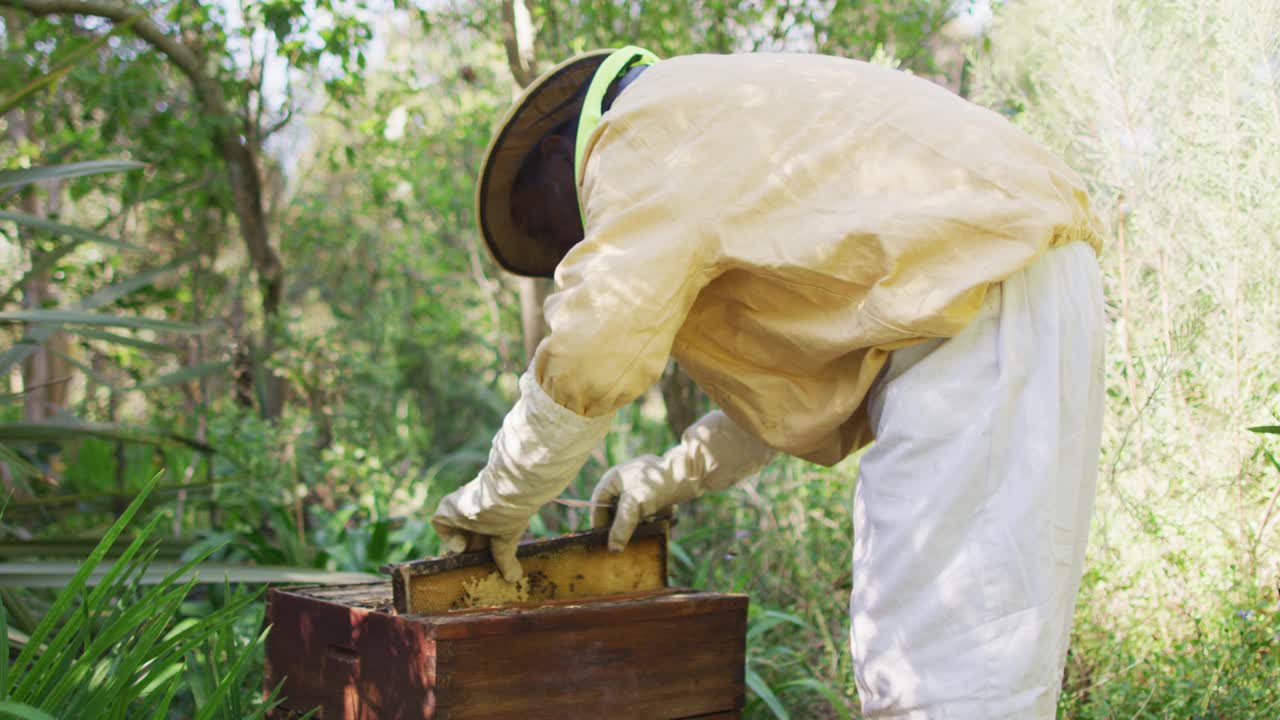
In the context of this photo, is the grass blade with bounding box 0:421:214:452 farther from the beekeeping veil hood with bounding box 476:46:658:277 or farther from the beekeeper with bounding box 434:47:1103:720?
the beekeeper with bounding box 434:47:1103:720

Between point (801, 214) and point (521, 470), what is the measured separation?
567 mm

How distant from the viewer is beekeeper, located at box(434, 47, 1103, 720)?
1396 mm

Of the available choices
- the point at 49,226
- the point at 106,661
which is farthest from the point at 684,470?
the point at 49,226

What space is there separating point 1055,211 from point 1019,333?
18cm

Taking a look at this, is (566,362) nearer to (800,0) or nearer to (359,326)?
(800,0)

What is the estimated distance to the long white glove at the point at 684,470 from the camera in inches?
77.2

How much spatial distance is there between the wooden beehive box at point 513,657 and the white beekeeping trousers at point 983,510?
386mm

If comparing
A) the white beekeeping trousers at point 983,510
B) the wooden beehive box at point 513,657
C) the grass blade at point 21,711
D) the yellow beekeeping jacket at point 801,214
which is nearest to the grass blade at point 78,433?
the wooden beehive box at point 513,657

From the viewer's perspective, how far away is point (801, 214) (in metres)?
1.47

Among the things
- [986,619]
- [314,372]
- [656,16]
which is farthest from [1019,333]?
[314,372]

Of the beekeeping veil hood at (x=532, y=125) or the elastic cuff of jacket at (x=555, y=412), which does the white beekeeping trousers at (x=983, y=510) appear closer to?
the elastic cuff of jacket at (x=555, y=412)

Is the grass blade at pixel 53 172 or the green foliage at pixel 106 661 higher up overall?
the grass blade at pixel 53 172

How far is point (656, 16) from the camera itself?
3730mm

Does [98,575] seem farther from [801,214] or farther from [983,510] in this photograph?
[983,510]
